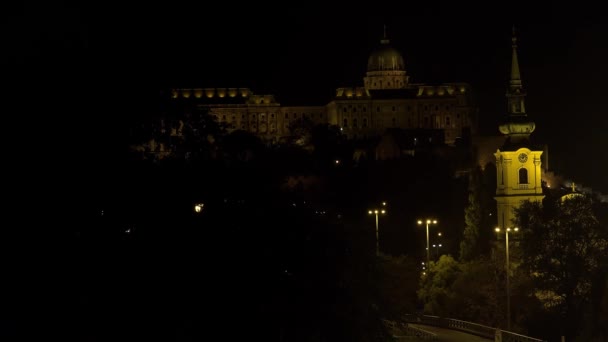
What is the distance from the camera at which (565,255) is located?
69.7m

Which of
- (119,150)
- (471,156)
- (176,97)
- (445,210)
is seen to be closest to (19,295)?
(119,150)

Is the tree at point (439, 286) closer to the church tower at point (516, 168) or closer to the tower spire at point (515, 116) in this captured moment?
the church tower at point (516, 168)

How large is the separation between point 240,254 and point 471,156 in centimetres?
10683

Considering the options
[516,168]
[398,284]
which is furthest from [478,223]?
[398,284]

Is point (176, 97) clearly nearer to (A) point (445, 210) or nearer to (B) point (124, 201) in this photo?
(B) point (124, 201)

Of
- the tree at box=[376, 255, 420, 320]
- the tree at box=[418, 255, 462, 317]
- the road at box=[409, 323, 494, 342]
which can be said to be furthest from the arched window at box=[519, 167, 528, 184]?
the road at box=[409, 323, 494, 342]

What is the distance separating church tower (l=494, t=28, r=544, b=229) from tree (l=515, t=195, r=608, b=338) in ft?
71.9

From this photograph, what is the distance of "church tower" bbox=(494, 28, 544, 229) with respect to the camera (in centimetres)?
9789

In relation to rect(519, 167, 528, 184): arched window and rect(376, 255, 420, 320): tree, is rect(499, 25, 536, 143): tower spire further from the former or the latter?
rect(376, 255, 420, 320): tree

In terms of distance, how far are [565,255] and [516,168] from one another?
99.8 ft

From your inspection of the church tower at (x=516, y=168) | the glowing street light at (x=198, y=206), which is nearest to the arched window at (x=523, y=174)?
the church tower at (x=516, y=168)

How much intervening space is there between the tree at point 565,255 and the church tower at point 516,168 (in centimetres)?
2191

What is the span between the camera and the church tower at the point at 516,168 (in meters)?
97.9

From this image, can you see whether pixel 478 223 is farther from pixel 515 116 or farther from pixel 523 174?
pixel 515 116
